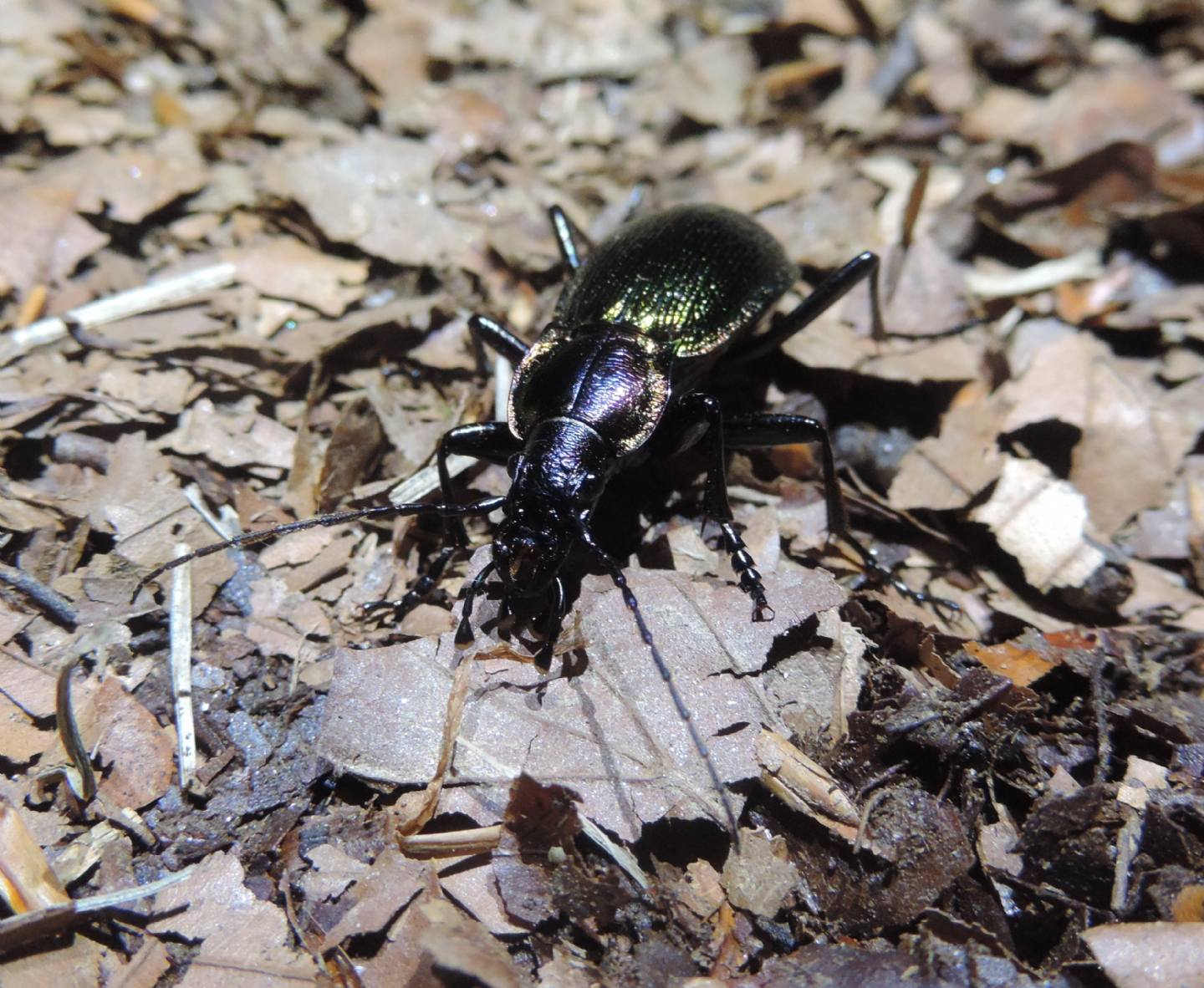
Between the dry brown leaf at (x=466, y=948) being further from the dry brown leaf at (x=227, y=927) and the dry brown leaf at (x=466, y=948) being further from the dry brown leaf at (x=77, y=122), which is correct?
the dry brown leaf at (x=77, y=122)

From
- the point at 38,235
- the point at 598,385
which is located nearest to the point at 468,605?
the point at 598,385

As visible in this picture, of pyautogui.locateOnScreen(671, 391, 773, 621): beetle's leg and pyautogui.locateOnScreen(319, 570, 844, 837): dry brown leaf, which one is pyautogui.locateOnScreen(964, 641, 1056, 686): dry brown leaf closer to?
pyautogui.locateOnScreen(319, 570, 844, 837): dry brown leaf

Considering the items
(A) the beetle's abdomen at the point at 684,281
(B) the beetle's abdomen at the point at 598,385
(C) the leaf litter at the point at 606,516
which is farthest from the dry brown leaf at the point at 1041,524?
(B) the beetle's abdomen at the point at 598,385

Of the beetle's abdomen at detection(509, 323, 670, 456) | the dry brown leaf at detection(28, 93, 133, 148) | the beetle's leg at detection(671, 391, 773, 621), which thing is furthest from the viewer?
the dry brown leaf at detection(28, 93, 133, 148)

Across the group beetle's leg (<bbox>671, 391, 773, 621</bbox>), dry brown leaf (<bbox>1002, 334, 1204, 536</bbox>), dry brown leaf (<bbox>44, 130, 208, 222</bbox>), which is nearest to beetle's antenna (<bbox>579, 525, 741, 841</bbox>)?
beetle's leg (<bbox>671, 391, 773, 621</bbox>)

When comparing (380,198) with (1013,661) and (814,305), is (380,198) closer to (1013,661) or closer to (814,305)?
(814,305)

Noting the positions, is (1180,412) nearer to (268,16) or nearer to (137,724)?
(137,724)
